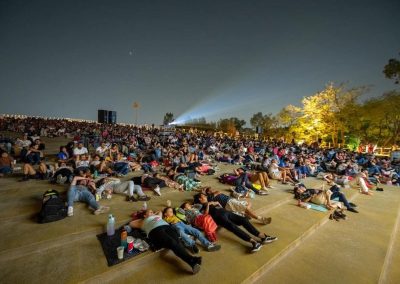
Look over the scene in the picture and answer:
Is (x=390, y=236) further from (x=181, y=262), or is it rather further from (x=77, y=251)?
(x=77, y=251)

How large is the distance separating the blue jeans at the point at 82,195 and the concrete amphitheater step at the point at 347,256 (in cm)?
391

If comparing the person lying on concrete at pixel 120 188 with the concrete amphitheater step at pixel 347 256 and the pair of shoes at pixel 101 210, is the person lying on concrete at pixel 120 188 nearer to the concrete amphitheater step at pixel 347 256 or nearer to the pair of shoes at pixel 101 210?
the pair of shoes at pixel 101 210

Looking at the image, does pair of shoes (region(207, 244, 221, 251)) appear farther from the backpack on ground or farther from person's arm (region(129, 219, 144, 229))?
the backpack on ground

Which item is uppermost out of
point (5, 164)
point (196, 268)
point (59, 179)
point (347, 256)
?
point (5, 164)

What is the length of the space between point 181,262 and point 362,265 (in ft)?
11.9

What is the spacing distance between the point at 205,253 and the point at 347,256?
10.1ft

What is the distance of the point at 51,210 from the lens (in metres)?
4.28

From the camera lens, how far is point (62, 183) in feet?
21.7

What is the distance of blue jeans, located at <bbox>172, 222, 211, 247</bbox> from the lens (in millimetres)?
4023

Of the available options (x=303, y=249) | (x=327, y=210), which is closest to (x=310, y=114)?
(x=327, y=210)

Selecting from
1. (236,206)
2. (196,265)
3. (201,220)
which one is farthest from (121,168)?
(196,265)

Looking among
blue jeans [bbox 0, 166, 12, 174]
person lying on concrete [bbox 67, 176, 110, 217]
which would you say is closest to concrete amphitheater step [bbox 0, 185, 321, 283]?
person lying on concrete [bbox 67, 176, 110, 217]

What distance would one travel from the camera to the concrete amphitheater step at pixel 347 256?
373 centimetres

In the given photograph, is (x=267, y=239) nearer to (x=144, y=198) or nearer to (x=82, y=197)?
(x=144, y=198)
